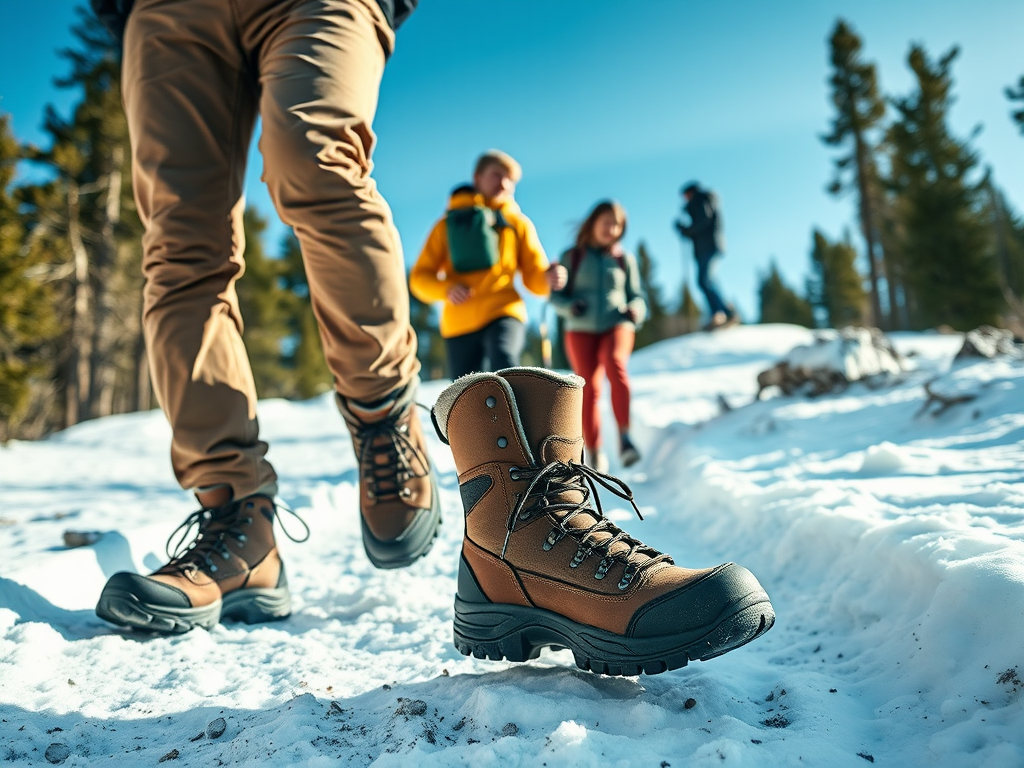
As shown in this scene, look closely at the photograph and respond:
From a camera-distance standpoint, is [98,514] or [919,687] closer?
[919,687]

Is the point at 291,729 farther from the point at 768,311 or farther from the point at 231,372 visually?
the point at 768,311

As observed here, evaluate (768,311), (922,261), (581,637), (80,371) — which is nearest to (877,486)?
(581,637)

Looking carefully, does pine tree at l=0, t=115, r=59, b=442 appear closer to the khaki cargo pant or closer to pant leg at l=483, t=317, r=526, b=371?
pant leg at l=483, t=317, r=526, b=371

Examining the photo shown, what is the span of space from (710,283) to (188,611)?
1039 centimetres

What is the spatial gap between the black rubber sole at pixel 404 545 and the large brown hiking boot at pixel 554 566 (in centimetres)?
30

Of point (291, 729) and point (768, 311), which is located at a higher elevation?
point (768, 311)

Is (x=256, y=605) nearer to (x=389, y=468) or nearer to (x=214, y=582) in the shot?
(x=214, y=582)

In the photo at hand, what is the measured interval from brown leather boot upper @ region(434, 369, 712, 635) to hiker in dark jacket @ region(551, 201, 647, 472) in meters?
3.43

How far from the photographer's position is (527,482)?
3.73ft

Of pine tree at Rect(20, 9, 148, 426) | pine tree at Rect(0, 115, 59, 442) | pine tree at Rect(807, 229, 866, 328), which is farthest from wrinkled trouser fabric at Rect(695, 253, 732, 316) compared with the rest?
pine tree at Rect(807, 229, 866, 328)

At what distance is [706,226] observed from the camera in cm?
1032

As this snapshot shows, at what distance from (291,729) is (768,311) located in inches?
2057

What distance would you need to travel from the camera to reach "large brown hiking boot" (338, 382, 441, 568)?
1.48 meters

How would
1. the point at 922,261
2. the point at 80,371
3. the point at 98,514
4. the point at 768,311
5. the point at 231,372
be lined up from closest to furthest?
the point at 231,372, the point at 98,514, the point at 80,371, the point at 922,261, the point at 768,311
